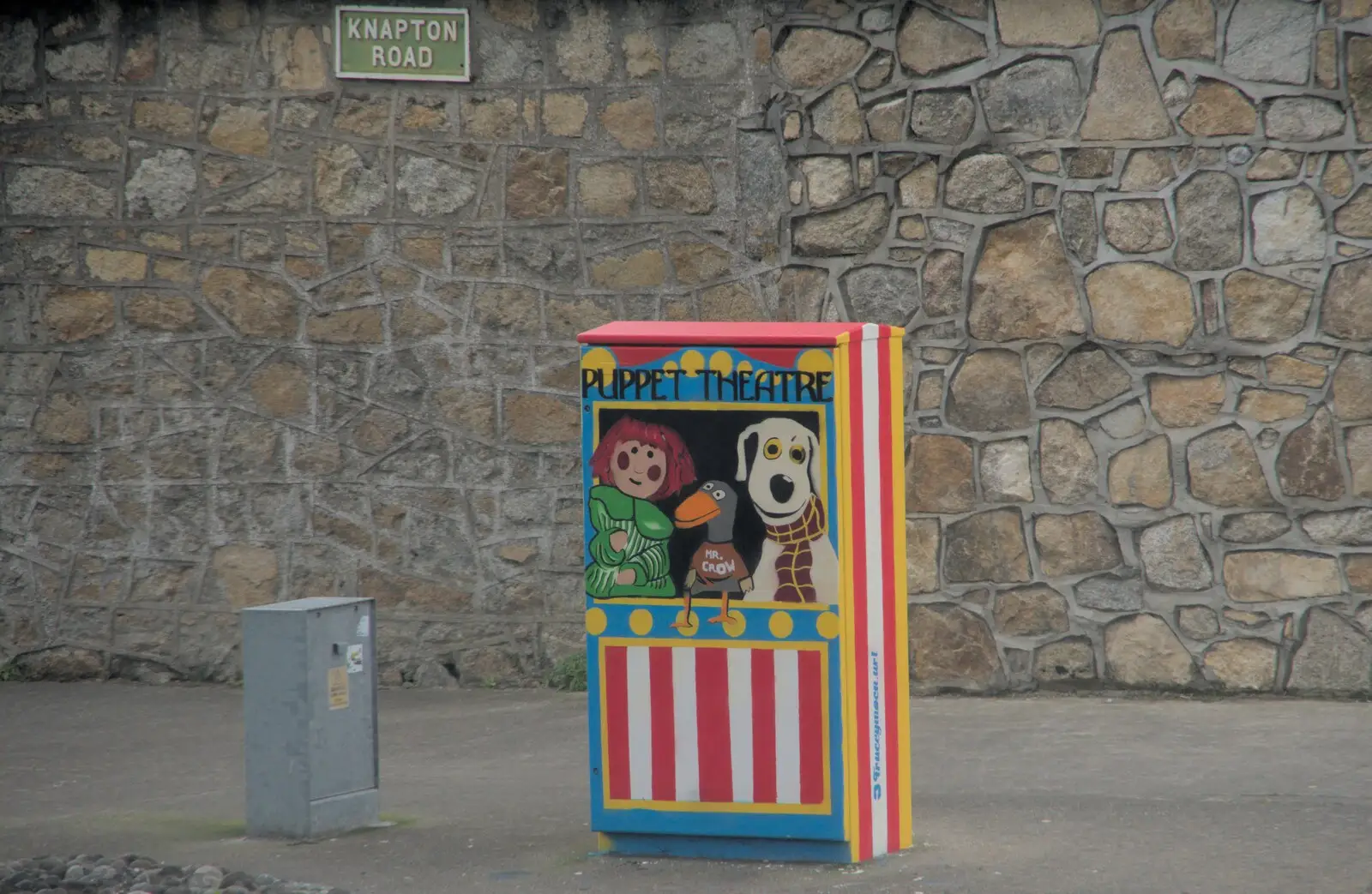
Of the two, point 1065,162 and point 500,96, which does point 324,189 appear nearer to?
point 500,96

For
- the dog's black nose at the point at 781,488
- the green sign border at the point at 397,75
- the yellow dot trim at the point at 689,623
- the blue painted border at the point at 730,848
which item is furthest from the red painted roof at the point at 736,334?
the green sign border at the point at 397,75

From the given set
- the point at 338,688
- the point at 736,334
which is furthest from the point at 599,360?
the point at 338,688

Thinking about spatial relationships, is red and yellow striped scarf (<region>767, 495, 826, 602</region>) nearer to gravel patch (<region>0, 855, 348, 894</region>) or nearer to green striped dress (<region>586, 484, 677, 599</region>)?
green striped dress (<region>586, 484, 677, 599</region>)

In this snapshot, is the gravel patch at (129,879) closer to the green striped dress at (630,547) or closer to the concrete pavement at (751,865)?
the concrete pavement at (751,865)

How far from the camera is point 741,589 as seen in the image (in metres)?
5.66

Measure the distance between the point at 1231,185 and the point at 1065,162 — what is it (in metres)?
0.72

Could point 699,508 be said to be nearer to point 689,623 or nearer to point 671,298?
point 689,623

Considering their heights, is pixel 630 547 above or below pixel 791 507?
below

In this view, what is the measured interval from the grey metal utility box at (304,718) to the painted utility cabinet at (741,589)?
1.00 meters

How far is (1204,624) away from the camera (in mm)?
8266

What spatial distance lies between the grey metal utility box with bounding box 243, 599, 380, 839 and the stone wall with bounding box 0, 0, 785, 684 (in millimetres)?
2511

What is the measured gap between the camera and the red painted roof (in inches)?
219

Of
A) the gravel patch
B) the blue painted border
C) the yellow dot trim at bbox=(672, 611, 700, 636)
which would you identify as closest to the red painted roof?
the yellow dot trim at bbox=(672, 611, 700, 636)

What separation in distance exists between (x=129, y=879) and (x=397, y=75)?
14.2ft
